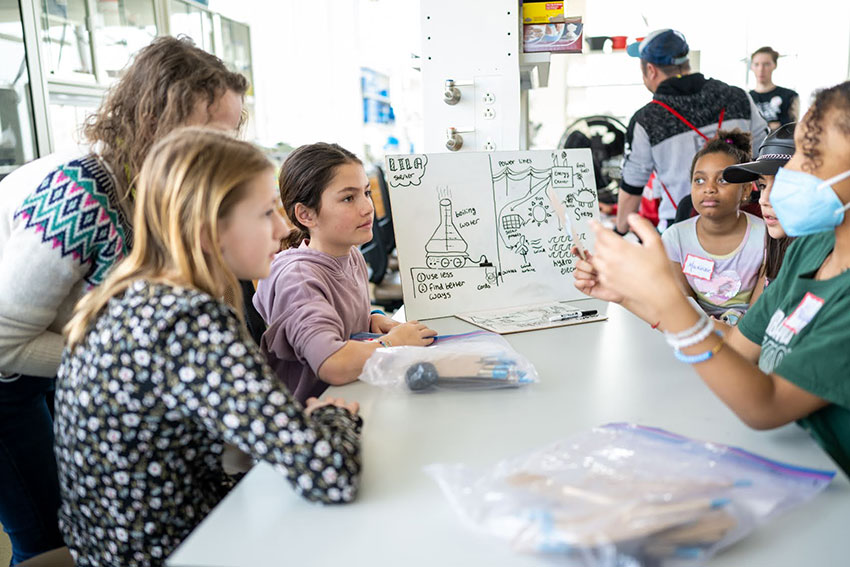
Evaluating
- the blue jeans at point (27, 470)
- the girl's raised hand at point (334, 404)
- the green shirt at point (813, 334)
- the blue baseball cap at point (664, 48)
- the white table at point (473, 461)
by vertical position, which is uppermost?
the blue baseball cap at point (664, 48)

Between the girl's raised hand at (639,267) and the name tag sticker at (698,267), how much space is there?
4.00 feet

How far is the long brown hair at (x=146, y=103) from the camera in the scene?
4.14 ft

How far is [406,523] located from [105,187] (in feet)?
2.76

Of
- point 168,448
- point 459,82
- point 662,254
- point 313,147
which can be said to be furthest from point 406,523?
point 459,82

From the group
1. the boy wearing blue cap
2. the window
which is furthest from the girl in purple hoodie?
the boy wearing blue cap

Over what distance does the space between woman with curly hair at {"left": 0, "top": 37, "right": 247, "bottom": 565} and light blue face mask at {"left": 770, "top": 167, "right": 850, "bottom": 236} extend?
1.01 m

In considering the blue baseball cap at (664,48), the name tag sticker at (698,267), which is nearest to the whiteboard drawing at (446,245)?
the name tag sticker at (698,267)

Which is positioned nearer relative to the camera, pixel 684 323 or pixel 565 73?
pixel 684 323

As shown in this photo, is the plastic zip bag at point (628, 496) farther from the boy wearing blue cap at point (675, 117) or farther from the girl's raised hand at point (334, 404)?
the boy wearing blue cap at point (675, 117)

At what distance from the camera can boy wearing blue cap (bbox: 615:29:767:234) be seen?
2.77 meters

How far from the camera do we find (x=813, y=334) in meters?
0.95

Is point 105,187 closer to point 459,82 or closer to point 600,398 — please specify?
point 600,398

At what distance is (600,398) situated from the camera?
1143mm

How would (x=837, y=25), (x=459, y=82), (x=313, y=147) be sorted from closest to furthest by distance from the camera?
(x=313, y=147)
(x=459, y=82)
(x=837, y=25)
